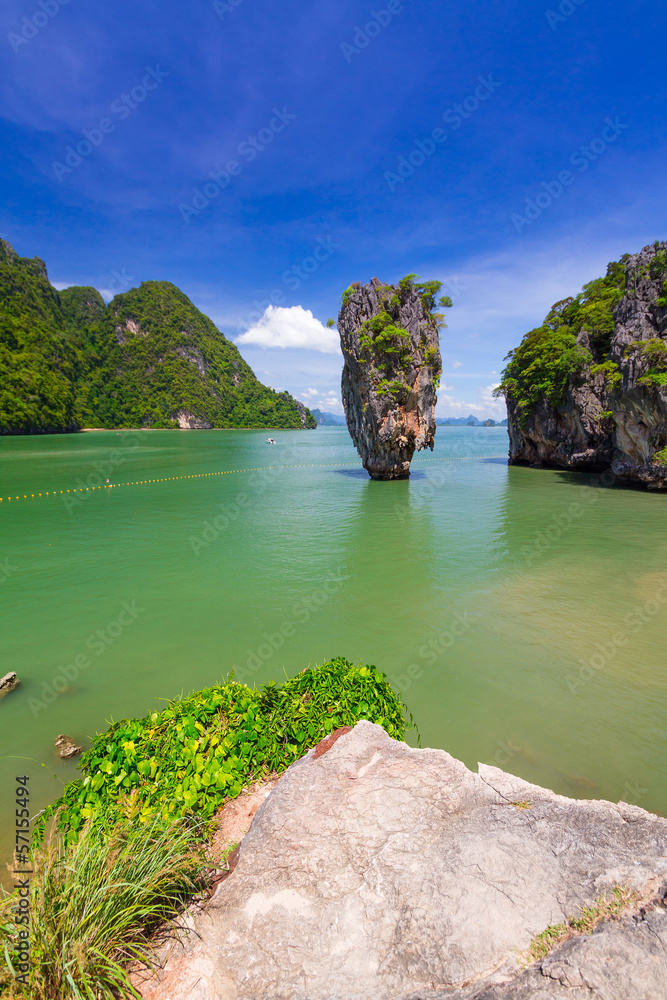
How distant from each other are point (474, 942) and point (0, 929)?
8.08ft

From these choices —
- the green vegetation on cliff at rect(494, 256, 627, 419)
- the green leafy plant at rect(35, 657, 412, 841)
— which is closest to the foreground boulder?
the green leafy plant at rect(35, 657, 412, 841)

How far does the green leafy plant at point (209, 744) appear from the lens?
3.33m

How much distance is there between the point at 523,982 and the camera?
72.4 inches

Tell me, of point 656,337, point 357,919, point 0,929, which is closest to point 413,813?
point 357,919

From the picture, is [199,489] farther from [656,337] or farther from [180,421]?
[180,421]

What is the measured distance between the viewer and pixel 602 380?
98.0ft

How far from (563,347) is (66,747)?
121ft

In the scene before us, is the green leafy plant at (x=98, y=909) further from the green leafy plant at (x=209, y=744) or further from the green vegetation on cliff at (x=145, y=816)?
the green leafy plant at (x=209, y=744)
